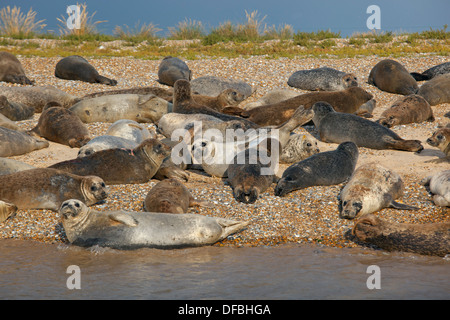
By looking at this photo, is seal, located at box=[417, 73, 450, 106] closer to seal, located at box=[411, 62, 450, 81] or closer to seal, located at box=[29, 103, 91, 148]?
seal, located at box=[411, 62, 450, 81]

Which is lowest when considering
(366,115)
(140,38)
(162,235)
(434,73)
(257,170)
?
(162,235)

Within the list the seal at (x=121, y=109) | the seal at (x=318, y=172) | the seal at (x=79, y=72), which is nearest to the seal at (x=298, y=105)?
the seal at (x=121, y=109)

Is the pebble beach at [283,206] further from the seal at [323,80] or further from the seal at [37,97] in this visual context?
the seal at [323,80]

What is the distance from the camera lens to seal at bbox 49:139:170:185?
7.34m

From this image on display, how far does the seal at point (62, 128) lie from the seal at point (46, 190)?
235 cm

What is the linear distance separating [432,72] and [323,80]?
10.2ft

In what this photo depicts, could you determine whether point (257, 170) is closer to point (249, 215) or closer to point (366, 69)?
point (249, 215)

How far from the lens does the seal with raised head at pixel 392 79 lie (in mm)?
12875

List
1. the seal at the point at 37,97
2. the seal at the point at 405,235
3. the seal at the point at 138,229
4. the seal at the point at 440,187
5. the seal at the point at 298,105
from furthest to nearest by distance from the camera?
the seal at the point at 37,97, the seal at the point at 298,105, the seal at the point at 440,187, the seal at the point at 138,229, the seal at the point at 405,235

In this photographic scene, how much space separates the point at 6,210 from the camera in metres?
6.36
